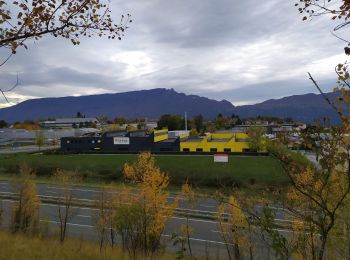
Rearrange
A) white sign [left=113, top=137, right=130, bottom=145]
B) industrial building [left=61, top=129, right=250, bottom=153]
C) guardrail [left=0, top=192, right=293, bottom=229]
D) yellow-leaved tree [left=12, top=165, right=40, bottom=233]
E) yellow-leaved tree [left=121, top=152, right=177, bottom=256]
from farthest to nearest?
1. white sign [left=113, top=137, right=130, bottom=145]
2. industrial building [left=61, top=129, right=250, bottom=153]
3. guardrail [left=0, top=192, right=293, bottom=229]
4. yellow-leaved tree [left=12, top=165, right=40, bottom=233]
5. yellow-leaved tree [left=121, top=152, right=177, bottom=256]

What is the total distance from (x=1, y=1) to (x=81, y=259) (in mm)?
8611

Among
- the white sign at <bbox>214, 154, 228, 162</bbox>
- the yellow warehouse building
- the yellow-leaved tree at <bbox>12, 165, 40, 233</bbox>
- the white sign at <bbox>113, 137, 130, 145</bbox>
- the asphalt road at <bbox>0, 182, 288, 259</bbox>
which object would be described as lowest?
the asphalt road at <bbox>0, 182, 288, 259</bbox>

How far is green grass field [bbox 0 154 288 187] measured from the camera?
52.1 m

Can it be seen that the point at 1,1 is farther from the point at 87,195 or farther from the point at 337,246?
the point at 87,195

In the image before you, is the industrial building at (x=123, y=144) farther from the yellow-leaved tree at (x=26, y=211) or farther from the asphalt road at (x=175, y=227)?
the yellow-leaved tree at (x=26, y=211)

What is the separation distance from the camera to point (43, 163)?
6706 cm

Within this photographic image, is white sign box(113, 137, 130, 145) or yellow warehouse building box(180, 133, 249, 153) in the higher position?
white sign box(113, 137, 130, 145)

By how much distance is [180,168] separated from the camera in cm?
5856

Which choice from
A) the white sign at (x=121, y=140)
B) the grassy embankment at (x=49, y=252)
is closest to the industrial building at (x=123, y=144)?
the white sign at (x=121, y=140)

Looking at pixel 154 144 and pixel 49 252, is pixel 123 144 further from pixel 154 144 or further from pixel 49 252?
pixel 49 252

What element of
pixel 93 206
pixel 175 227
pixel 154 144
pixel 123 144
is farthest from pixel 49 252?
pixel 123 144

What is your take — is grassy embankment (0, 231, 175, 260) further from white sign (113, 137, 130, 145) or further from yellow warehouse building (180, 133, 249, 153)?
white sign (113, 137, 130, 145)

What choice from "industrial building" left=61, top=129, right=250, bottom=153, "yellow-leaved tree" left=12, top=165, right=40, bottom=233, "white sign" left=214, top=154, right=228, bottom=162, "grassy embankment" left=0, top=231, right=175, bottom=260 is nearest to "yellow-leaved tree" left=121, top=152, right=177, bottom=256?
"grassy embankment" left=0, top=231, right=175, bottom=260

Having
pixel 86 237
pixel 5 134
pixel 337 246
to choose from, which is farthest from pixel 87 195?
pixel 5 134
